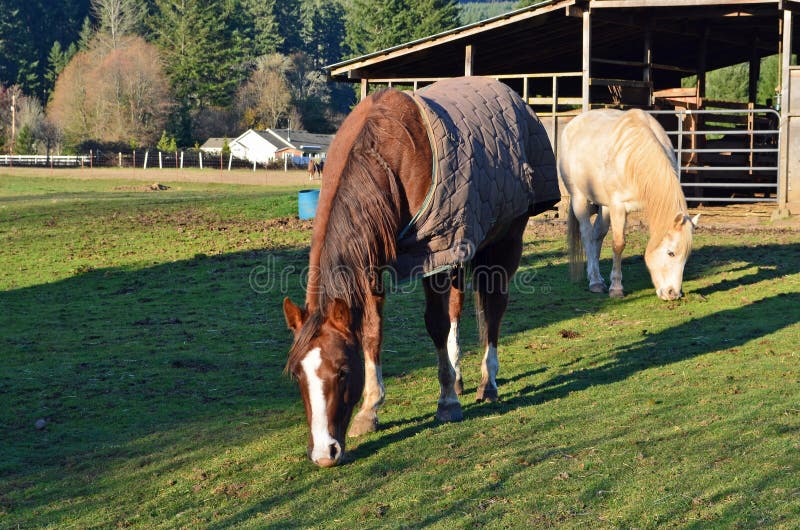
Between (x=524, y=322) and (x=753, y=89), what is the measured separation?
15.3 meters

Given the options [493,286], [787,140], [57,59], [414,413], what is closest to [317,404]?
[414,413]

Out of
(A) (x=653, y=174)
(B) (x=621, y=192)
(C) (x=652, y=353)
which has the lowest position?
(C) (x=652, y=353)

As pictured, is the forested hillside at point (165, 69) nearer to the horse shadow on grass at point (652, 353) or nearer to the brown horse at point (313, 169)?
the brown horse at point (313, 169)

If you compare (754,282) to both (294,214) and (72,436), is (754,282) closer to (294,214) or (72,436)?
(72,436)

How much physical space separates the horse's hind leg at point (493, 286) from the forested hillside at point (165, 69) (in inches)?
1892

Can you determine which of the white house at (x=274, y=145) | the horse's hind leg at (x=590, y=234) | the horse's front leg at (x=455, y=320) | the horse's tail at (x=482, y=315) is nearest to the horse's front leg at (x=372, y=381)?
the horse's front leg at (x=455, y=320)

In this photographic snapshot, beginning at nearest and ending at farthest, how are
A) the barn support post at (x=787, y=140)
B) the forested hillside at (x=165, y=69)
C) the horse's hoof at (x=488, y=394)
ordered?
the horse's hoof at (x=488, y=394) → the barn support post at (x=787, y=140) → the forested hillside at (x=165, y=69)

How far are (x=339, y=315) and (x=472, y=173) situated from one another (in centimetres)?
134

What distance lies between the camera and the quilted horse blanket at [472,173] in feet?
15.2

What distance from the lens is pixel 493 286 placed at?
5.79 metres

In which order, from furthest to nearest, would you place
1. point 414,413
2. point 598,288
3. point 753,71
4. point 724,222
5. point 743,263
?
1. point 753,71
2. point 724,222
3. point 743,263
4. point 598,288
5. point 414,413

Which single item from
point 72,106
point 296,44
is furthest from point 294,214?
point 296,44

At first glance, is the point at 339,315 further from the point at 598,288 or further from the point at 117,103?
the point at 117,103

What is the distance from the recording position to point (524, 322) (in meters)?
8.23
